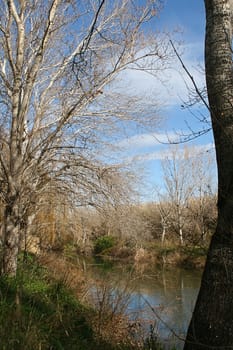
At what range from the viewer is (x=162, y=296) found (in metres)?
12.4

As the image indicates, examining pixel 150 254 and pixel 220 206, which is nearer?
pixel 220 206

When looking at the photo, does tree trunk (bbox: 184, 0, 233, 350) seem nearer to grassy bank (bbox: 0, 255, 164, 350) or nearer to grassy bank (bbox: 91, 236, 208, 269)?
grassy bank (bbox: 0, 255, 164, 350)

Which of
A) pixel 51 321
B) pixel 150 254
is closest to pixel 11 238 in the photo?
pixel 51 321

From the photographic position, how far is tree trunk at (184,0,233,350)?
2898mm

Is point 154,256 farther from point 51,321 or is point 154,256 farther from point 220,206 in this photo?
point 220,206

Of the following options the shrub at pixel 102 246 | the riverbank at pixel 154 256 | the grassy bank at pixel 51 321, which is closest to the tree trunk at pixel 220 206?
the grassy bank at pixel 51 321

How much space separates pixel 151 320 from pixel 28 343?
4623 mm

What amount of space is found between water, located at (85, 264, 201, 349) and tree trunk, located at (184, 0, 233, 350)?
100 inches

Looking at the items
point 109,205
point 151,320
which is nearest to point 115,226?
point 109,205

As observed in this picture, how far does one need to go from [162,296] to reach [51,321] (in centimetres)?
825

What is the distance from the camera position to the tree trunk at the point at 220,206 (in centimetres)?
290

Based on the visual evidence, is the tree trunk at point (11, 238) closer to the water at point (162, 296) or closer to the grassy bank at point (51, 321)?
the grassy bank at point (51, 321)

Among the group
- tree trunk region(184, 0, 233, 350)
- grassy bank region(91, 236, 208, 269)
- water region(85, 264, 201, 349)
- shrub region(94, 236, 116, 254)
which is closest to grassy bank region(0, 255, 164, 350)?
water region(85, 264, 201, 349)

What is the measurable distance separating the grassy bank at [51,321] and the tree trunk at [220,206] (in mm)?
1530
